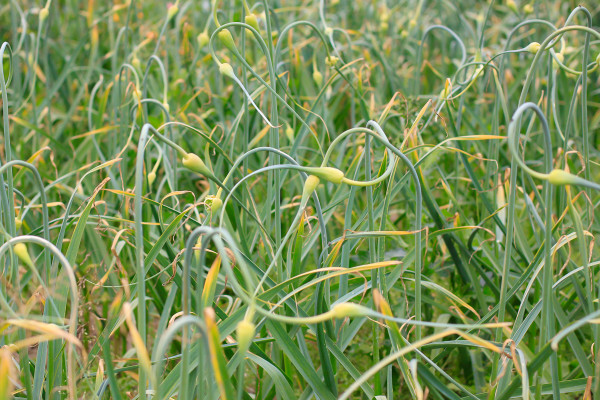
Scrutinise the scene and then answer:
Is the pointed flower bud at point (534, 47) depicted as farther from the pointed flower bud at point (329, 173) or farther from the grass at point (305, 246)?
the pointed flower bud at point (329, 173)

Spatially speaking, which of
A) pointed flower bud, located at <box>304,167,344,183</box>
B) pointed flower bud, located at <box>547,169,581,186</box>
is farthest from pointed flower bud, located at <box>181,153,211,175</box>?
pointed flower bud, located at <box>547,169,581,186</box>

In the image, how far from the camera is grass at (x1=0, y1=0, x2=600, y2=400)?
0.69 m

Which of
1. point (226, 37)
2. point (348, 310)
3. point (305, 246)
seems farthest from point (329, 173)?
point (305, 246)

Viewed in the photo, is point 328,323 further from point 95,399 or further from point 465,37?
point 465,37

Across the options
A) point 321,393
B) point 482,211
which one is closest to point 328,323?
point 321,393

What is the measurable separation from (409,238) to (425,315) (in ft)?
0.58

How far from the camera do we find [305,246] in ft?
3.39

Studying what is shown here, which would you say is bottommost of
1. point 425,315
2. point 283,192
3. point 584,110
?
point 425,315

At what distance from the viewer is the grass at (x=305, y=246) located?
688 mm

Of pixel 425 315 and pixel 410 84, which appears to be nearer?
pixel 425 315

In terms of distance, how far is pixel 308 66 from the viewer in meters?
2.02

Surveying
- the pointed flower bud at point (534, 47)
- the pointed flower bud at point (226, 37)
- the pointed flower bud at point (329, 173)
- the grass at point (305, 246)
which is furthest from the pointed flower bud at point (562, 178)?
the pointed flower bud at point (226, 37)

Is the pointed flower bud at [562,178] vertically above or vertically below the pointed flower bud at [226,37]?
below

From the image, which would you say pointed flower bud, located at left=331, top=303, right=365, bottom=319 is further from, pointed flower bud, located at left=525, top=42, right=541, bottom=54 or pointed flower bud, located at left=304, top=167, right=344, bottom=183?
pointed flower bud, located at left=525, top=42, right=541, bottom=54
